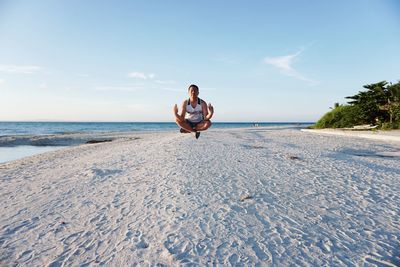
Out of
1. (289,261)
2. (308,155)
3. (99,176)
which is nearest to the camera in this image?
(289,261)

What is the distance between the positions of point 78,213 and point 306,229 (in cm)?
406

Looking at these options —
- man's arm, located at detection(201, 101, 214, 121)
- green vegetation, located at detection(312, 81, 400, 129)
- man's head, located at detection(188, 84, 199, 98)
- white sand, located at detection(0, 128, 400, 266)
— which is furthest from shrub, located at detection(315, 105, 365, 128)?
man's head, located at detection(188, 84, 199, 98)

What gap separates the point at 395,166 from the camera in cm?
927

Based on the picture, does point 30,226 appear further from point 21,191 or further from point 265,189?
point 265,189

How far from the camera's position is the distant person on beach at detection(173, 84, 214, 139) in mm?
6805

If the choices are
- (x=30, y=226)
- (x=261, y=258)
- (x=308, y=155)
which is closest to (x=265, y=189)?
(x=261, y=258)

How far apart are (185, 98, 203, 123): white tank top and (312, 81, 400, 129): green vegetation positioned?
20.9m

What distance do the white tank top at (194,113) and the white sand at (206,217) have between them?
1.52m

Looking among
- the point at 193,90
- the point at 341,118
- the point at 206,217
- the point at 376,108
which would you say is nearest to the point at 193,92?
the point at 193,90

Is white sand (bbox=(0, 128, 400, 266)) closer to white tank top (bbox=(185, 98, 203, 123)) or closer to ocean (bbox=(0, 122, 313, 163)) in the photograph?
white tank top (bbox=(185, 98, 203, 123))

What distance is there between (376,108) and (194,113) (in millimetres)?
22996

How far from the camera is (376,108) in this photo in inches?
968

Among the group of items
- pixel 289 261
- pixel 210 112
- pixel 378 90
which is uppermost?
pixel 378 90

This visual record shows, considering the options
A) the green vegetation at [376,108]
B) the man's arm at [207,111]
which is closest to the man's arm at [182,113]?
the man's arm at [207,111]
